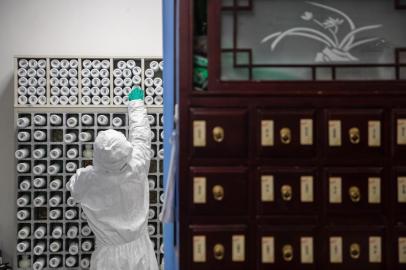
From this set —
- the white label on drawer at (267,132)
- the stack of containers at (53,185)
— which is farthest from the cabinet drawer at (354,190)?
the stack of containers at (53,185)

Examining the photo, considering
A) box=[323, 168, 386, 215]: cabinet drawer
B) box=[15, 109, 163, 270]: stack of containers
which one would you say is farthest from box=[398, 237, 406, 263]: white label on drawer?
box=[15, 109, 163, 270]: stack of containers

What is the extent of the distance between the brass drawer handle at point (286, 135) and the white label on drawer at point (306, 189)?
14 centimetres

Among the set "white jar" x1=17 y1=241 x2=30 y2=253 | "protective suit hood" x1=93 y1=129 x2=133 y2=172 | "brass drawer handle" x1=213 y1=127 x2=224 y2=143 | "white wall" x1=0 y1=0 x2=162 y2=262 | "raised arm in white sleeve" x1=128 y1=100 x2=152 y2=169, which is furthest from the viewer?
"white wall" x1=0 y1=0 x2=162 y2=262

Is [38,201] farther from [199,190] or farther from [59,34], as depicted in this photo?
[199,190]

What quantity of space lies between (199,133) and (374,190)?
64 cm

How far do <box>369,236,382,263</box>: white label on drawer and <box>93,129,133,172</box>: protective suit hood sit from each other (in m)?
1.66

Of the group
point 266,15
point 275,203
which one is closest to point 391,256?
point 275,203

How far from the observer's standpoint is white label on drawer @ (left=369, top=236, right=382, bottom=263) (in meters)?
1.74

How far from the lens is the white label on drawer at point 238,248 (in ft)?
5.69

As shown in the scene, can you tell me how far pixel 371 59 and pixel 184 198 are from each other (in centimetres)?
83

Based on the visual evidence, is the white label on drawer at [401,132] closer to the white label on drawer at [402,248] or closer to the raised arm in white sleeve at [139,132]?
the white label on drawer at [402,248]

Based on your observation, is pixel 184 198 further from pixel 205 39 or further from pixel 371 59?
pixel 371 59

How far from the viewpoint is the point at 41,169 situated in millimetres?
4062

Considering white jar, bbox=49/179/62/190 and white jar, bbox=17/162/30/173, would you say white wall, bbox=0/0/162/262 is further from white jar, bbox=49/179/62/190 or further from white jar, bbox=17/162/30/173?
white jar, bbox=49/179/62/190
